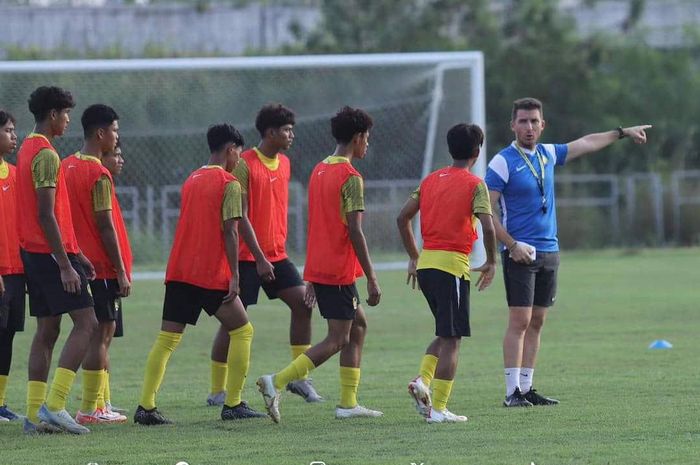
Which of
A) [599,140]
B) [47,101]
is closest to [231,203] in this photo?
[47,101]

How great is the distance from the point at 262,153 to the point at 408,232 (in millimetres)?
1511

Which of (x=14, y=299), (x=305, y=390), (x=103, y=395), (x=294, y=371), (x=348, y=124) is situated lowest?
(x=305, y=390)

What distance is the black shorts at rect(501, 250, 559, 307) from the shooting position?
9711 mm

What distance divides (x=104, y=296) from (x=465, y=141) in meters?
2.58

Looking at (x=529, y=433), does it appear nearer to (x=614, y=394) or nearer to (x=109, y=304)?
(x=614, y=394)

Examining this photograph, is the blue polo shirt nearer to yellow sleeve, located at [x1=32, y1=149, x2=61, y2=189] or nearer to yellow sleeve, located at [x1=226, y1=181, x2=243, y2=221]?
yellow sleeve, located at [x1=226, y1=181, x2=243, y2=221]

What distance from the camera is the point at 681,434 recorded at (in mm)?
7961

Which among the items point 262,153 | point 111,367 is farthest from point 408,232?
point 111,367

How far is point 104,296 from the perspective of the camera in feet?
30.7

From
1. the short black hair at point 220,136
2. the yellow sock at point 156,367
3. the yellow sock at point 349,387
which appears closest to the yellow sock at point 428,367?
the yellow sock at point 349,387

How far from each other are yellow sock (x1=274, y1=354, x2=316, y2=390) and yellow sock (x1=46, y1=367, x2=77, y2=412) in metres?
1.30

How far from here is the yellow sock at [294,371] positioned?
29.7 feet

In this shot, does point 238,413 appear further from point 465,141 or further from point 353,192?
point 465,141

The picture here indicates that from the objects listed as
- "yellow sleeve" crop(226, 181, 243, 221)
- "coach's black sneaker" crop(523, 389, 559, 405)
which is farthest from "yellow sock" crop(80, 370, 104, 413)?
"coach's black sneaker" crop(523, 389, 559, 405)
